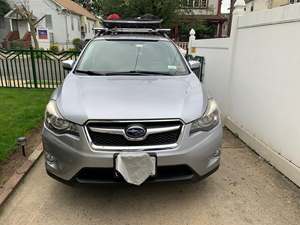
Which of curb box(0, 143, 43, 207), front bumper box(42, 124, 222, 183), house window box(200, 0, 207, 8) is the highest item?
house window box(200, 0, 207, 8)

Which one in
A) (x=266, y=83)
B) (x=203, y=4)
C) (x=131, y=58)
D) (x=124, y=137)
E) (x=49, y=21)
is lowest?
(x=124, y=137)

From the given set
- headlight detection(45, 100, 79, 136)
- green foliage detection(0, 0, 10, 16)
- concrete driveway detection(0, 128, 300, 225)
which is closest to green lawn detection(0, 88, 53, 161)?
concrete driveway detection(0, 128, 300, 225)

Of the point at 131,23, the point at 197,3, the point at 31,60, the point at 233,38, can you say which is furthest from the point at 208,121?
the point at 197,3

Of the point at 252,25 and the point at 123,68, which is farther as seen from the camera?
the point at 252,25

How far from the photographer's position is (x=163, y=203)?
3164 millimetres

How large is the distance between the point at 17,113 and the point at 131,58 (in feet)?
10.6

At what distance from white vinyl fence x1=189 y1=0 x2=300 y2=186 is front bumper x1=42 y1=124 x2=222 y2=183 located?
1.32 metres

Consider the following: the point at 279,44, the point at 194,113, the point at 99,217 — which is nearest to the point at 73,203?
the point at 99,217

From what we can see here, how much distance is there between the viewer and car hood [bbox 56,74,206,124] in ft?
9.08

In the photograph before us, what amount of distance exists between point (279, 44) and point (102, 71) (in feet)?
7.71

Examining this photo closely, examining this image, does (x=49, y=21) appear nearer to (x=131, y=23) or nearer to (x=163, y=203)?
(x=131, y=23)

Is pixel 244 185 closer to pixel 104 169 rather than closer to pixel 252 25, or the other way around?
pixel 104 169

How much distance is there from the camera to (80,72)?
382cm

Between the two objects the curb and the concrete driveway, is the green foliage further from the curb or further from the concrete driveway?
the concrete driveway
